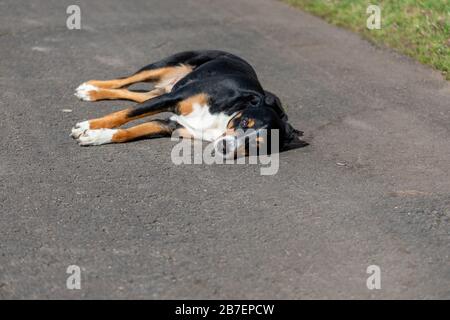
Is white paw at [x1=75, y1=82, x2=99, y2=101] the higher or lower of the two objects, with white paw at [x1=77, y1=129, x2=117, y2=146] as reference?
higher

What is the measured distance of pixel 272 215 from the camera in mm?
5492

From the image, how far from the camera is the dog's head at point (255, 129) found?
627cm

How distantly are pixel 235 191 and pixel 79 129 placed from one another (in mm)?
1541

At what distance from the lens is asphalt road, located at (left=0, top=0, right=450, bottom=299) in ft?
15.3

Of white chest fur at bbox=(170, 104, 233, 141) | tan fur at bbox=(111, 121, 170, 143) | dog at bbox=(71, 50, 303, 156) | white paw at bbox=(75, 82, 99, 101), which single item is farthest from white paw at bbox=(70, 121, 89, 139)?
white paw at bbox=(75, 82, 99, 101)

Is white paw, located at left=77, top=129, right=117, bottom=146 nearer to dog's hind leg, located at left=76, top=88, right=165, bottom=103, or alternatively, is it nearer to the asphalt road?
the asphalt road

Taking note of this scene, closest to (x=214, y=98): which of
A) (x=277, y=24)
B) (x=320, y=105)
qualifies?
(x=320, y=105)

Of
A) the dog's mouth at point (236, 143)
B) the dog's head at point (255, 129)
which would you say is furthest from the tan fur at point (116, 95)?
the dog's mouth at point (236, 143)

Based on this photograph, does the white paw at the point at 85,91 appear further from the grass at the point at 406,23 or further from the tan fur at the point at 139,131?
the grass at the point at 406,23

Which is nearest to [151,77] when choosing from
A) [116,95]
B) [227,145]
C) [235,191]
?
[116,95]

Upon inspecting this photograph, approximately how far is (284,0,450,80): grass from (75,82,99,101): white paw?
392 cm

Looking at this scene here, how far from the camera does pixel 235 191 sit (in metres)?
5.84

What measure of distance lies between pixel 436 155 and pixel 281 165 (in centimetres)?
143
